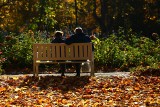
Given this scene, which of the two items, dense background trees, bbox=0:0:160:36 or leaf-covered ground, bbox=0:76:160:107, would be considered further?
dense background trees, bbox=0:0:160:36

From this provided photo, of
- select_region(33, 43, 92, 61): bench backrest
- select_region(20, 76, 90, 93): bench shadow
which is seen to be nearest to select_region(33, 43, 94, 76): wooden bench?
select_region(33, 43, 92, 61): bench backrest

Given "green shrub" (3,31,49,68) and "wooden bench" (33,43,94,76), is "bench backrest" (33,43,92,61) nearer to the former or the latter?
"wooden bench" (33,43,94,76)

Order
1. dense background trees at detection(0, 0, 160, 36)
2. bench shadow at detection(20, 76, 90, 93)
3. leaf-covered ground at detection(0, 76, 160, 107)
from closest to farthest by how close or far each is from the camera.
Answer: leaf-covered ground at detection(0, 76, 160, 107)
bench shadow at detection(20, 76, 90, 93)
dense background trees at detection(0, 0, 160, 36)

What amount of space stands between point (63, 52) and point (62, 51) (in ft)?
0.14

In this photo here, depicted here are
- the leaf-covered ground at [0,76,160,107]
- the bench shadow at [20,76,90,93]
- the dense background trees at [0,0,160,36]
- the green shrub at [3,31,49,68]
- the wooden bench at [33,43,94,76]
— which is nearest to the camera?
the leaf-covered ground at [0,76,160,107]

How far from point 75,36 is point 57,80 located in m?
1.63

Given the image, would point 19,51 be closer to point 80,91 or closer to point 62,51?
point 62,51

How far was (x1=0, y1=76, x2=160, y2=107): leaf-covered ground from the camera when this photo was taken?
8.37 m

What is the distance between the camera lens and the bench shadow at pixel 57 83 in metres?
10.5

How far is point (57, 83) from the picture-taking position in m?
11.1

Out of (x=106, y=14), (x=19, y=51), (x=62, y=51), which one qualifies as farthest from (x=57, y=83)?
(x=106, y=14)

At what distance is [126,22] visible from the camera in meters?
35.9

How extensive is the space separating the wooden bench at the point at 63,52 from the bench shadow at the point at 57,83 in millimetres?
707

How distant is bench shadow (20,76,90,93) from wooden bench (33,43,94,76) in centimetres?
71
